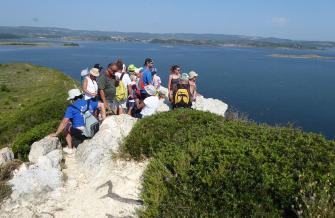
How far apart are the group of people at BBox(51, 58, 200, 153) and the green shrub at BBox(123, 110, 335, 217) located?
2.89 m

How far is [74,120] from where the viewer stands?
29.3 feet

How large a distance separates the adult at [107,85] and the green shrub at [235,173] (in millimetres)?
3627

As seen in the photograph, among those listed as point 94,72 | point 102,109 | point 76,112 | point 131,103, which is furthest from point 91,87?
point 131,103

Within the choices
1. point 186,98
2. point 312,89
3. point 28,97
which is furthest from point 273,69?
point 186,98

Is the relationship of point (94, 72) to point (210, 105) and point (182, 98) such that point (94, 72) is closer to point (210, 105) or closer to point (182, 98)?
point (182, 98)

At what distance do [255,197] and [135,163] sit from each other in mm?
3002

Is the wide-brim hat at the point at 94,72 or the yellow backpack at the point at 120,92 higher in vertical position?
the wide-brim hat at the point at 94,72

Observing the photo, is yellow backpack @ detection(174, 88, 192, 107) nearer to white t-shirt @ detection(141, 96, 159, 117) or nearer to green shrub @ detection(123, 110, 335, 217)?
white t-shirt @ detection(141, 96, 159, 117)

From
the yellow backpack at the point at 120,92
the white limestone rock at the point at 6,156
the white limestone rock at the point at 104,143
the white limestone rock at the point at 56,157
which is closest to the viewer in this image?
the white limestone rock at the point at 56,157

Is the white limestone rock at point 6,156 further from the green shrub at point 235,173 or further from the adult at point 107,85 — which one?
the green shrub at point 235,173

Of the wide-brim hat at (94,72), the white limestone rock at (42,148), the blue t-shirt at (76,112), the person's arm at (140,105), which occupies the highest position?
the wide-brim hat at (94,72)

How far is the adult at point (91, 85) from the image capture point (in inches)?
364

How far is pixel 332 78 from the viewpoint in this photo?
7406 centimetres

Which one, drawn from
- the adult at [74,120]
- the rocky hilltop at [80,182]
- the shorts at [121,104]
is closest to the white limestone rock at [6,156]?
the rocky hilltop at [80,182]
